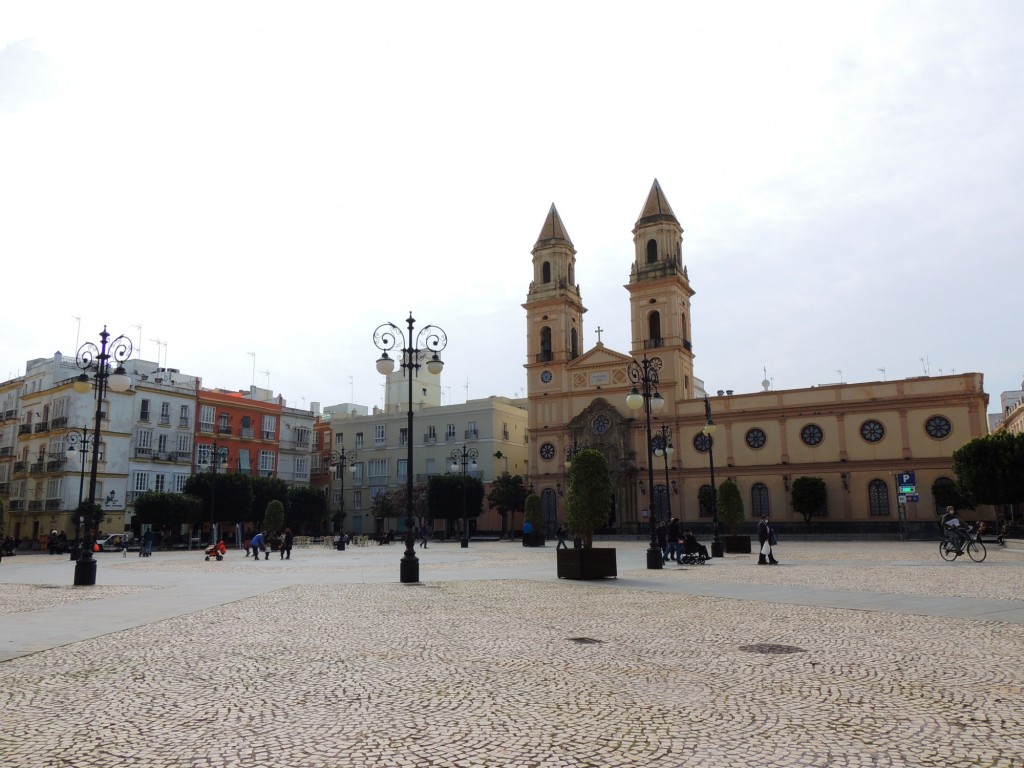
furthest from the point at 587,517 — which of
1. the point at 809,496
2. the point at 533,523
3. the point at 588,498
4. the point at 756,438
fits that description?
Answer: the point at 756,438

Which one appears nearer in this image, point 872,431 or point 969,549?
point 969,549

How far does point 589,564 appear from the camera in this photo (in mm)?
18297

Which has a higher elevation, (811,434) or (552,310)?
(552,310)

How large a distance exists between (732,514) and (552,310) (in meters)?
37.1

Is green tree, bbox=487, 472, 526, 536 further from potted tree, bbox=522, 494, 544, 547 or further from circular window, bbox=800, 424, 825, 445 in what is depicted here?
circular window, bbox=800, 424, 825, 445

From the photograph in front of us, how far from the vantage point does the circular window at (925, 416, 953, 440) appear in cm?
5016

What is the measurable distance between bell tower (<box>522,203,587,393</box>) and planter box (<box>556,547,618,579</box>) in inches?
1831

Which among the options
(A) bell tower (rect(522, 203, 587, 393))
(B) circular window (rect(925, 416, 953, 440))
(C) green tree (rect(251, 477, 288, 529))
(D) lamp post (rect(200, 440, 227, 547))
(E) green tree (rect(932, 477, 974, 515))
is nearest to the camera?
(D) lamp post (rect(200, 440, 227, 547))

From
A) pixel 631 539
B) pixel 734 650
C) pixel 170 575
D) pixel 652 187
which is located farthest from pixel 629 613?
pixel 652 187

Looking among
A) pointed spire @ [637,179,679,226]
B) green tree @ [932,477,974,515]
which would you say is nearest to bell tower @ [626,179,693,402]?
pointed spire @ [637,179,679,226]

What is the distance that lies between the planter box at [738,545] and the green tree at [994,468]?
1636cm

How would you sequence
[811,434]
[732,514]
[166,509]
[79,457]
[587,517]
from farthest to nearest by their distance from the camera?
[811,434] → [79,457] → [166,509] → [732,514] → [587,517]

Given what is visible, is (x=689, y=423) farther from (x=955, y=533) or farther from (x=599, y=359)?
(x=955, y=533)

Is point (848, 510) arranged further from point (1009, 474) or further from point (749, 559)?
point (749, 559)
